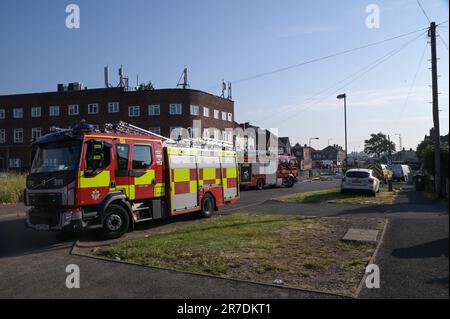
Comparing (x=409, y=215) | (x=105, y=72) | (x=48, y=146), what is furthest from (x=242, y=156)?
(x=105, y=72)

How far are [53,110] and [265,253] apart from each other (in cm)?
5364

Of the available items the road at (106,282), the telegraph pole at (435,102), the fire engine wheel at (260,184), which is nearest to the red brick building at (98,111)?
the fire engine wheel at (260,184)

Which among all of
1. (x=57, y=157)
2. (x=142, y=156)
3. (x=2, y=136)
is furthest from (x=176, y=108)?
(x=57, y=157)

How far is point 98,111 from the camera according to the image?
54.0 meters

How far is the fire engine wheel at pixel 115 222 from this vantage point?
10016mm

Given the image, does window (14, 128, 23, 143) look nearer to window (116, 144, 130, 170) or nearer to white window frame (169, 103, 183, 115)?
white window frame (169, 103, 183, 115)

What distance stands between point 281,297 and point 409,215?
9.07 meters

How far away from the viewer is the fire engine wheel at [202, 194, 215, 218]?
1368 cm

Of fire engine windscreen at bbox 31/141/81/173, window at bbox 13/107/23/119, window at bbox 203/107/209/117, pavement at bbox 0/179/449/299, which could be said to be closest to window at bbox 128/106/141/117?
window at bbox 203/107/209/117

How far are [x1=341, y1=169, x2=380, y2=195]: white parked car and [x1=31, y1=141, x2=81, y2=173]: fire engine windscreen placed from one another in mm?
14698

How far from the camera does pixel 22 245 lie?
983cm

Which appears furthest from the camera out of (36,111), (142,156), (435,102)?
(36,111)

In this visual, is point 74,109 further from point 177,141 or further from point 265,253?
point 265,253

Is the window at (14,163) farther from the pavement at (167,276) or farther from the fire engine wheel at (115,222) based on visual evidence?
the fire engine wheel at (115,222)
